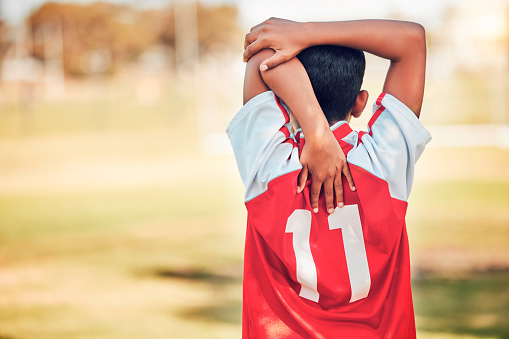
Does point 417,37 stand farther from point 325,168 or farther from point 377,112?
point 325,168

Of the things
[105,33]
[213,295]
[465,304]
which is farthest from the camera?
[105,33]

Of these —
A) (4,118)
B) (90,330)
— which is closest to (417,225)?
(90,330)

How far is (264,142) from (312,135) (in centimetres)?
11

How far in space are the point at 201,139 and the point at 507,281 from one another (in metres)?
15.8

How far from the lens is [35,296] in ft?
13.7

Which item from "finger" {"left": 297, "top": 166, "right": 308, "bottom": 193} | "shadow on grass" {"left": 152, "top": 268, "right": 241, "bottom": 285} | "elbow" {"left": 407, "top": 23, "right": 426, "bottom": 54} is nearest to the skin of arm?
"finger" {"left": 297, "top": 166, "right": 308, "bottom": 193}

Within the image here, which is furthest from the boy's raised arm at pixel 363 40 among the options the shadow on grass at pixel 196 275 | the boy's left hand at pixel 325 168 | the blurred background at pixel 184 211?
the shadow on grass at pixel 196 275

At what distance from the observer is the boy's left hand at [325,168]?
1227 mm

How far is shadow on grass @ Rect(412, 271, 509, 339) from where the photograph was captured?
321 centimetres

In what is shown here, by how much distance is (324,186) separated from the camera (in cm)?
124

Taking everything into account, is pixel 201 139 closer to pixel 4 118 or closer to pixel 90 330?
pixel 4 118

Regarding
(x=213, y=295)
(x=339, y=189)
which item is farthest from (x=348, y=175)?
(x=213, y=295)

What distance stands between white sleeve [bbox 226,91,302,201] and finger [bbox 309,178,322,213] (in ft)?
0.16

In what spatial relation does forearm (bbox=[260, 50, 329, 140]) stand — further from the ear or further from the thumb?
the ear
